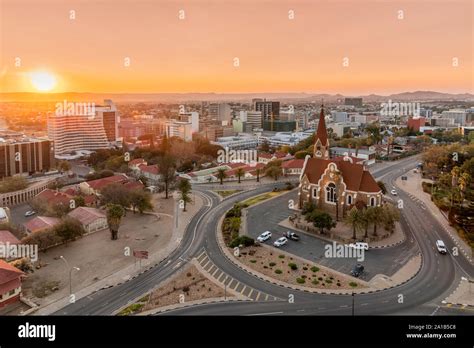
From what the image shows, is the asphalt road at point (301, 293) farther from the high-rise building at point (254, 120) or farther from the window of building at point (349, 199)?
the high-rise building at point (254, 120)

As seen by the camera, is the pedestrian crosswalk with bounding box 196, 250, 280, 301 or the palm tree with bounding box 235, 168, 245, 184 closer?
the pedestrian crosswalk with bounding box 196, 250, 280, 301

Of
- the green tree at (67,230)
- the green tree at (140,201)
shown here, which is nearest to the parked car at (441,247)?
the green tree at (140,201)

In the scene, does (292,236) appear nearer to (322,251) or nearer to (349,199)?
(322,251)

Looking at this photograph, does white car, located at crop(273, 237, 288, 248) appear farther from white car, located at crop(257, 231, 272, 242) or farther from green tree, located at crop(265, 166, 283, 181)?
green tree, located at crop(265, 166, 283, 181)

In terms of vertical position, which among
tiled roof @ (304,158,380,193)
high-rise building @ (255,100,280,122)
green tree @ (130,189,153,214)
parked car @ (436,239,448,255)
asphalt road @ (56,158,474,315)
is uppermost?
high-rise building @ (255,100,280,122)

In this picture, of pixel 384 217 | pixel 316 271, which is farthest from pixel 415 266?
pixel 316 271

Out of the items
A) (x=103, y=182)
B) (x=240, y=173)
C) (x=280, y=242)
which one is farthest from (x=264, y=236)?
(x=103, y=182)

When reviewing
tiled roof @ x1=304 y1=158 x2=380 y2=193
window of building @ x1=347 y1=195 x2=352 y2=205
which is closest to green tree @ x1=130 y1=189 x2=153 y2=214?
tiled roof @ x1=304 y1=158 x2=380 y2=193
